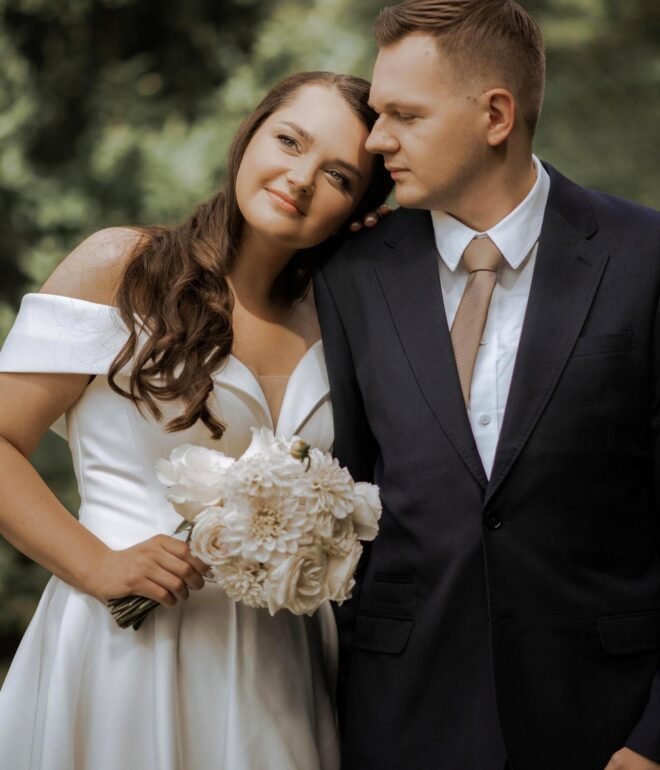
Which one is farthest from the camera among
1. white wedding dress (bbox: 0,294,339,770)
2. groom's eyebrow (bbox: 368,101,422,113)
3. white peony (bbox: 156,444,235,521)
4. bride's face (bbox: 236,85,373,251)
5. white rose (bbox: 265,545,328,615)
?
bride's face (bbox: 236,85,373,251)

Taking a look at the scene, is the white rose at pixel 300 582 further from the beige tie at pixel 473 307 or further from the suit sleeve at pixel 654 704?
the suit sleeve at pixel 654 704

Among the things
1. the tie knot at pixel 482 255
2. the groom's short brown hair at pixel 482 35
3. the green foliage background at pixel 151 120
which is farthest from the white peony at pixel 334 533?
the green foliage background at pixel 151 120

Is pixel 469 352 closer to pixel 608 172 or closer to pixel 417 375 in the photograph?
pixel 417 375

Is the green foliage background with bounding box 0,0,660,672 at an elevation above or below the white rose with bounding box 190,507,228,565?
above

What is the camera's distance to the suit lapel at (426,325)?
299 centimetres

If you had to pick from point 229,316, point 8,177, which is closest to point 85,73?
point 8,177

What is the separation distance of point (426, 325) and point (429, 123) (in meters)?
0.50

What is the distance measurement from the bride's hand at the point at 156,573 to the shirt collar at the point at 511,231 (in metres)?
1.00

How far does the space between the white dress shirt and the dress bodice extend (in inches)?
18.9

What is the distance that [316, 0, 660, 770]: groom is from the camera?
2947 mm

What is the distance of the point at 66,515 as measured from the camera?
121 inches

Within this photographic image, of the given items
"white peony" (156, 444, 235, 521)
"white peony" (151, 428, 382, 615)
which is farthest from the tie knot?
"white peony" (156, 444, 235, 521)

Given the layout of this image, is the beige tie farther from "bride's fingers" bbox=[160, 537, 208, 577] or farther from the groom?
"bride's fingers" bbox=[160, 537, 208, 577]

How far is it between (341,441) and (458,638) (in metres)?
0.59
